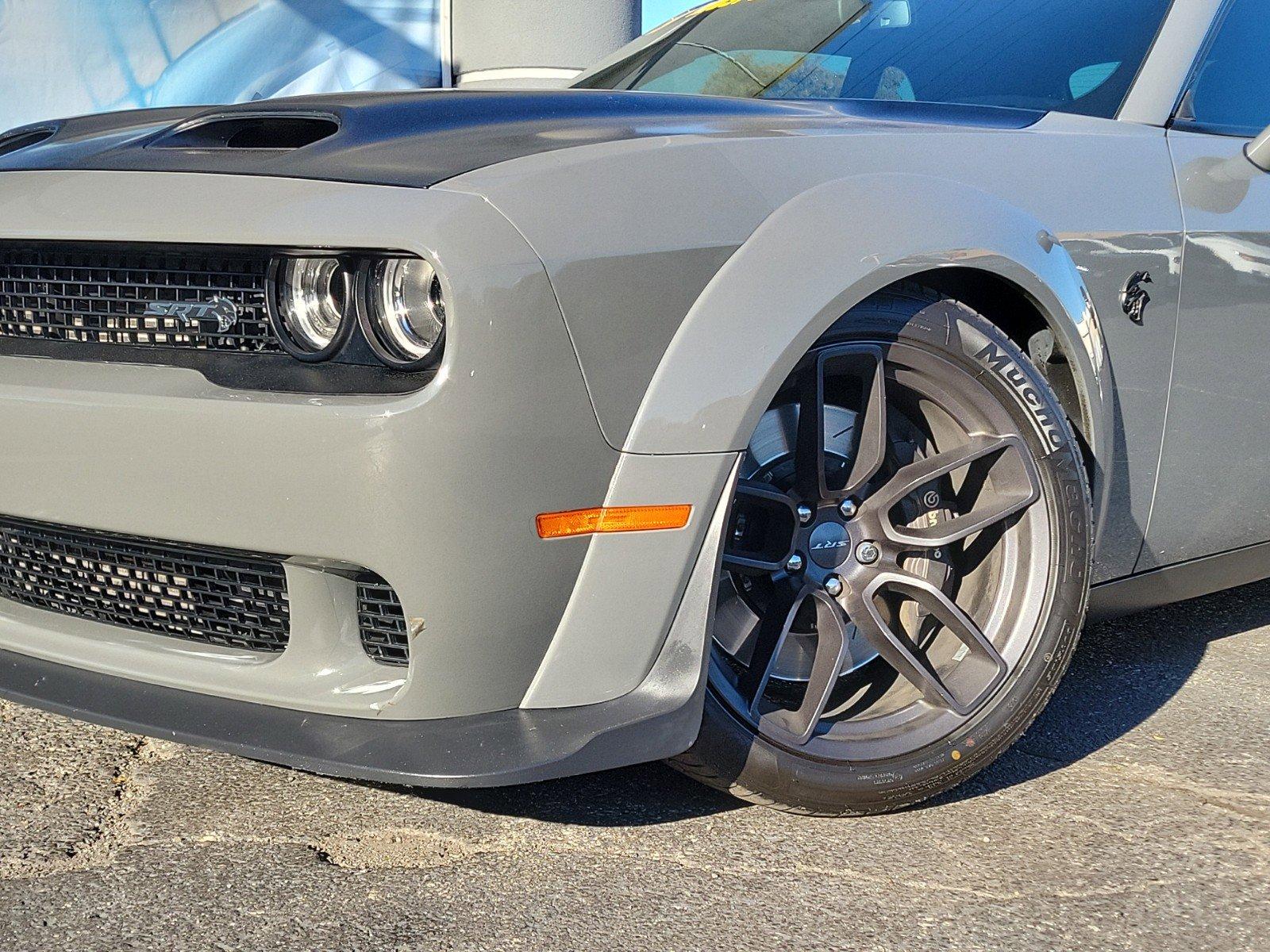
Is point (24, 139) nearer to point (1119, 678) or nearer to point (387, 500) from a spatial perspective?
point (387, 500)

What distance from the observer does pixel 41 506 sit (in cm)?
190

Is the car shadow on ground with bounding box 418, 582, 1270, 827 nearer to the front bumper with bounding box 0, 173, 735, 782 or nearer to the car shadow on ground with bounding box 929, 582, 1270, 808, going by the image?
the car shadow on ground with bounding box 929, 582, 1270, 808

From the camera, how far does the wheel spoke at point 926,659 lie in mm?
2131

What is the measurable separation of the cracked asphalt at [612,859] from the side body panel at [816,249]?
0.50m

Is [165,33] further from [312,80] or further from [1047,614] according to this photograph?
[1047,614]

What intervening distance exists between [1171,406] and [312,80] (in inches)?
265

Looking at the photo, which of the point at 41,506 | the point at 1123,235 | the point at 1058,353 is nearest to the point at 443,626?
the point at 41,506

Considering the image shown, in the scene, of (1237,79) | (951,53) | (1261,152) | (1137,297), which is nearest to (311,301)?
(1137,297)

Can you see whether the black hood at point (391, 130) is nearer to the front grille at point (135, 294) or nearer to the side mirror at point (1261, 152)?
the front grille at point (135, 294)

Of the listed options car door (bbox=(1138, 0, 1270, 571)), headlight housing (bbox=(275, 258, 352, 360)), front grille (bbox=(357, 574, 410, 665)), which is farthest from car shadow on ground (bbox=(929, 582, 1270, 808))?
headlight housing (bbox=(275, 258, 352, 360))

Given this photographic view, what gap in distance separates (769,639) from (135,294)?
3.45ft

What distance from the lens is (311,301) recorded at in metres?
1.79

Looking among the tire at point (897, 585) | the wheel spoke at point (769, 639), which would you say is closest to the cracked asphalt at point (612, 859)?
the tire at point (897, 585)

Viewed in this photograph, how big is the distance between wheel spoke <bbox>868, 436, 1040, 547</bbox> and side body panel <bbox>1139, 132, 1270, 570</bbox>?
1.43 ft
